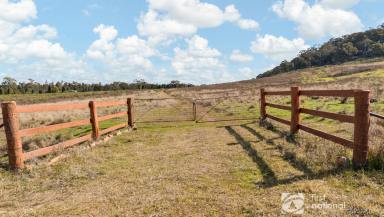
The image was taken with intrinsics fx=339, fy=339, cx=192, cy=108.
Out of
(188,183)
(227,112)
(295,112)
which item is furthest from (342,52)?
(188,183)

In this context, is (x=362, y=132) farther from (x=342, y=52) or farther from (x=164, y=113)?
(x=342, y=52)

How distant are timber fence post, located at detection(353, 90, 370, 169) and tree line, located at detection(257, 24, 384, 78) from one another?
14243 cm

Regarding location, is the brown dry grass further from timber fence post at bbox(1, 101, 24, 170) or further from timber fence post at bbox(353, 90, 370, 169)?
timber fence post at bbox(353, 90, 370, 169)

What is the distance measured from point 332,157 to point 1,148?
10.4m

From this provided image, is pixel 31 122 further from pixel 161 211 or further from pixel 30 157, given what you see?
pixel 161 211

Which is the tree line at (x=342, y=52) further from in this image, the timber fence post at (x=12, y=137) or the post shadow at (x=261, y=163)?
the timber fence post at (x=12, y=137)

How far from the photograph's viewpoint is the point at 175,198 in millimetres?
5176

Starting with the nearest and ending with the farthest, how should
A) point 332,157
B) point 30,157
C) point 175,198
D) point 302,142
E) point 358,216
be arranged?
point 358,216
point 175,198
point 332,157
point 30,157
point 302,142

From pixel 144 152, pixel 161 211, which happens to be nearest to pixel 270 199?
pixel 161 211
